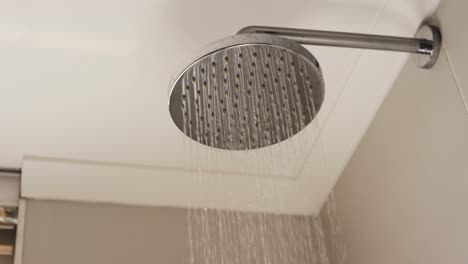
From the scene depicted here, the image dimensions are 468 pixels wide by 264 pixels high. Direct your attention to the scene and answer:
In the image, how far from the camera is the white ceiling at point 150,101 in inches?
37.9

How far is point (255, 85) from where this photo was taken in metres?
0.85

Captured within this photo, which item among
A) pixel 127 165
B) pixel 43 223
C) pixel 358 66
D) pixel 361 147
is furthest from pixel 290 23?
pixel 43 223

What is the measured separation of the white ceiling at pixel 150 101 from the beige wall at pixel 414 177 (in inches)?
1.9

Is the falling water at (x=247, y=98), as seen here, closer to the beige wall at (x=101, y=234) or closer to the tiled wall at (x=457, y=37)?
the tiled wall at (x=457, y=37)

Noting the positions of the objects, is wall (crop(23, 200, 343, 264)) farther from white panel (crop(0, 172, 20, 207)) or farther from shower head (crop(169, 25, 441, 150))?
shower head (crop(169, 25, 441, 150))

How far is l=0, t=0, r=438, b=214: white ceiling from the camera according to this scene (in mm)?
962

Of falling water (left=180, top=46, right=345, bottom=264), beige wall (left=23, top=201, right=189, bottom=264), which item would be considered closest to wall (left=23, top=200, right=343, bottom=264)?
beige wall (left=23, top=201, right=189, bottom=264)

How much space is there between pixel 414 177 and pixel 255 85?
1.06 feet

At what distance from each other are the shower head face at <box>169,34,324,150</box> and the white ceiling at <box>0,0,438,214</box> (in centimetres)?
16

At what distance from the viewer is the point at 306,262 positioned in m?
1.27

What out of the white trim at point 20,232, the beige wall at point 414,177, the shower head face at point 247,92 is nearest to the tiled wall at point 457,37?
the beige wall at point 414,177

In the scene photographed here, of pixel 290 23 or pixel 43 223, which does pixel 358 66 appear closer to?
pixel 290 23

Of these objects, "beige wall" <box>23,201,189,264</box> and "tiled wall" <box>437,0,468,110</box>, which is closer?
"tiled wall" <box>437,0,468,110</box>

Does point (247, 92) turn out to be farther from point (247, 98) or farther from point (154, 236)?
point (154, 236)
